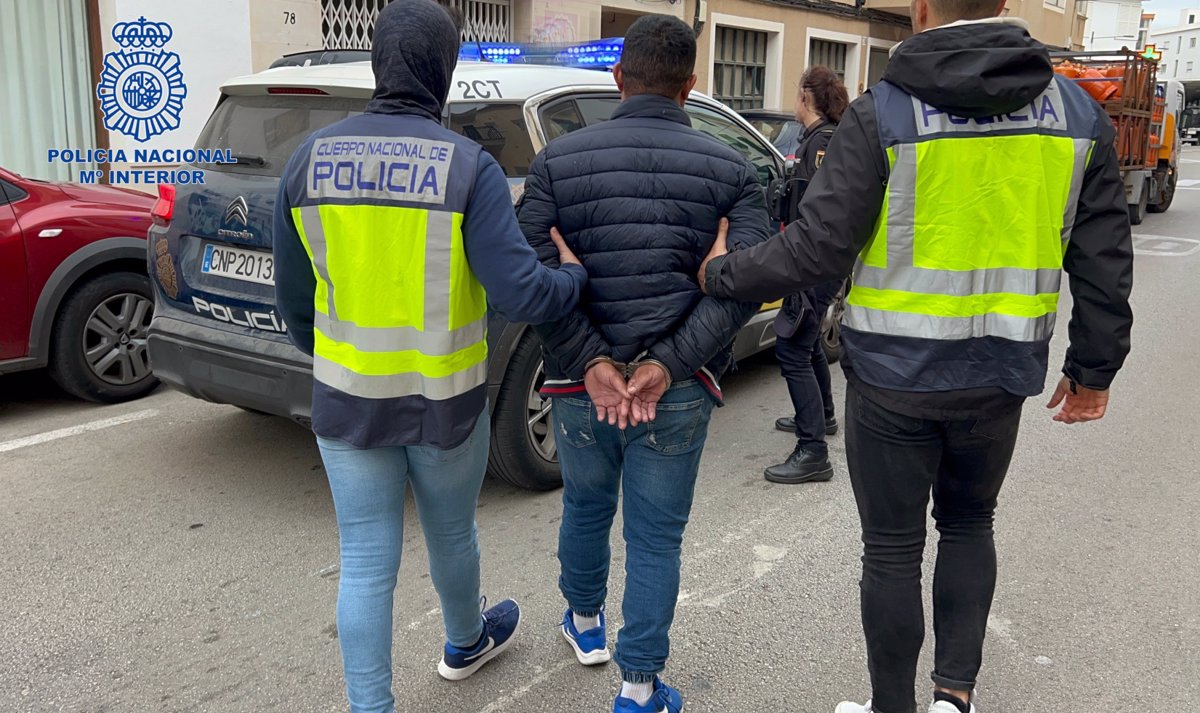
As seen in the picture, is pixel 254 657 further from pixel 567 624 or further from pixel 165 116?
pixel 165 116

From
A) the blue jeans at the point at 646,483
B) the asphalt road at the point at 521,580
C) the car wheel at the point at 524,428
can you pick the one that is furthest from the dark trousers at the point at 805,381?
the blue jeans at the point at 646,483

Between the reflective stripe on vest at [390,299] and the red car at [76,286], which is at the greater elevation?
the reflective stripe on vest at [390,299]

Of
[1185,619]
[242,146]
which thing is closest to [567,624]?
[1185,619]

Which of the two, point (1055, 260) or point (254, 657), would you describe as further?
point (254, 657)

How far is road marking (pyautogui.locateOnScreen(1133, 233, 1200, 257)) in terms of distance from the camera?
12.2 meters

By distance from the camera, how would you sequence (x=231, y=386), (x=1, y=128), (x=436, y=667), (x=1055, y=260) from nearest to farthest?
(x=1055, y=260) → (x=436, y=667) → (x=231, y=386) → (x=1, y=128)

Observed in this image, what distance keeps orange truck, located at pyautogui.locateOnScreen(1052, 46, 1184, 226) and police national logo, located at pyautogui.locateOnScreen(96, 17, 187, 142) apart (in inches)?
416

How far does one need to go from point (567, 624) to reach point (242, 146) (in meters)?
2.41

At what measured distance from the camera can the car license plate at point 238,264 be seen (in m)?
3.80

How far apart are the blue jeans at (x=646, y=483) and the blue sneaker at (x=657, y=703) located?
61mm

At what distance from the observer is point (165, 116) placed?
9.12 m

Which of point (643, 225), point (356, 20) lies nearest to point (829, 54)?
point (356, 20)

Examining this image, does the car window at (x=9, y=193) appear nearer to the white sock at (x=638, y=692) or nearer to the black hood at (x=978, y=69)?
the white sock at (x=638, y=692)

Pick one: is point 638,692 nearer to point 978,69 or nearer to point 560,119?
point 978,69
